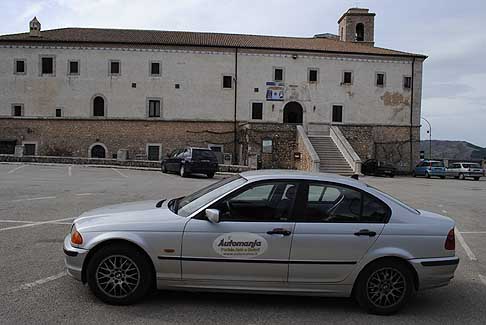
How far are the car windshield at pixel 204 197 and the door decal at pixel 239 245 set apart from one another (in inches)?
19.5

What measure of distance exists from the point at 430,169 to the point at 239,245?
38.0 metres

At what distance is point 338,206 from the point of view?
5.11 m

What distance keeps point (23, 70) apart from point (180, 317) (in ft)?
137

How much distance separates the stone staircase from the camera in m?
32.0

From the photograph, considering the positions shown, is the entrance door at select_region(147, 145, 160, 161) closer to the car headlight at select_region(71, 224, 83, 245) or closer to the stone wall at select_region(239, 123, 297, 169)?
the stone wall at select_region(239, 123, 297, 169)

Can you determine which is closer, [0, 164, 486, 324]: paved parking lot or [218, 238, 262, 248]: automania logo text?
[0, 164, 486, 324]: paved parking lot

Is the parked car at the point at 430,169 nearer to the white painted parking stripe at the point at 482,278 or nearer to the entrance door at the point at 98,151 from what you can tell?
the entrance door at the point at 98,151

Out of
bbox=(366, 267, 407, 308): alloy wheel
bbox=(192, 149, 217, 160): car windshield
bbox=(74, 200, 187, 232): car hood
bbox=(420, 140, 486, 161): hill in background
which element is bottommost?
bbox=(366, 267, 407, 308): alloy wheel

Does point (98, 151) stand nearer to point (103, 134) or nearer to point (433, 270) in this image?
point (103, 134)

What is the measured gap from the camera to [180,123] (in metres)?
40.9

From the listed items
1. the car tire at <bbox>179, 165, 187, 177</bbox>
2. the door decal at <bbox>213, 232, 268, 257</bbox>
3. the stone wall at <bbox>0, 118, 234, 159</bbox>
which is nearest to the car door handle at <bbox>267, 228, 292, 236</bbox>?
the door decal at <bbox>213, 232, 268, 257</bbox>

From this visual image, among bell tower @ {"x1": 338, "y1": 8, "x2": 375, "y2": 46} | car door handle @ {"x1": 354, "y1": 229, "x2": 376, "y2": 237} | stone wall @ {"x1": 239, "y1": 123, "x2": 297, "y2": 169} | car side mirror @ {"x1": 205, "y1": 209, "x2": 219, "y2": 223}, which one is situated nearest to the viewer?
car side mirror @ {"x1": 205, "y1": 209, "x2": 219, "y2": 223}

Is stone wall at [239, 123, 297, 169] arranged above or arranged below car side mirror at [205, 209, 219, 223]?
above

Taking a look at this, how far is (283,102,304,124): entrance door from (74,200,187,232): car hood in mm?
37977
